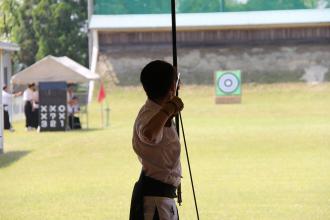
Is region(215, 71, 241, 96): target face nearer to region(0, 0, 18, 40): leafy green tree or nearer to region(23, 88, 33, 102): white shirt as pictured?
region(23, 88, 33, 102): white shirt

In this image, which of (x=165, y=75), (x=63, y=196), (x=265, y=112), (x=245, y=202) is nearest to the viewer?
(x=165, y=75)

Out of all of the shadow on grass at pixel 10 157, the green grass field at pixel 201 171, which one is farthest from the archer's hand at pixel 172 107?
the shadow on grass at pixel 10 157

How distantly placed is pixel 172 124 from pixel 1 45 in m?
8.36

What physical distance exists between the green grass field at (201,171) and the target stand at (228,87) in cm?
554

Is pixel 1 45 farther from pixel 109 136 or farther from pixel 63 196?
pixel 63 196

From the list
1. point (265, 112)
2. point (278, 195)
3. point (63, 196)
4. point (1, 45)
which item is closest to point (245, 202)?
point (278, 195)

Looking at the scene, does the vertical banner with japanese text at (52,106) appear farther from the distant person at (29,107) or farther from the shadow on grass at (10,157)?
the shadow on grass at (10,157)

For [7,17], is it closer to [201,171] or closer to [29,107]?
[29,107]

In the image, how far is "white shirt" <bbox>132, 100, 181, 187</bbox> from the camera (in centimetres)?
285

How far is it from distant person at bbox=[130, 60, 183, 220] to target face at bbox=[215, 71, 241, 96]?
20.9m

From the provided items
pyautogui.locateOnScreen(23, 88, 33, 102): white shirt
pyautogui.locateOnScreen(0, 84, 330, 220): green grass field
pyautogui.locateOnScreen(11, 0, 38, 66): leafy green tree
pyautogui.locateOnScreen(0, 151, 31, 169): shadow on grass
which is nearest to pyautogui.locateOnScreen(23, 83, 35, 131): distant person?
pyautogui.locateOnScreen(23, 88, 33, 102): white shirt

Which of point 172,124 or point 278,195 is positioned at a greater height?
point 172,124

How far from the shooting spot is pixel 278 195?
6605mm

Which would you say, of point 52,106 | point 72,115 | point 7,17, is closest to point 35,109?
point 72,115
